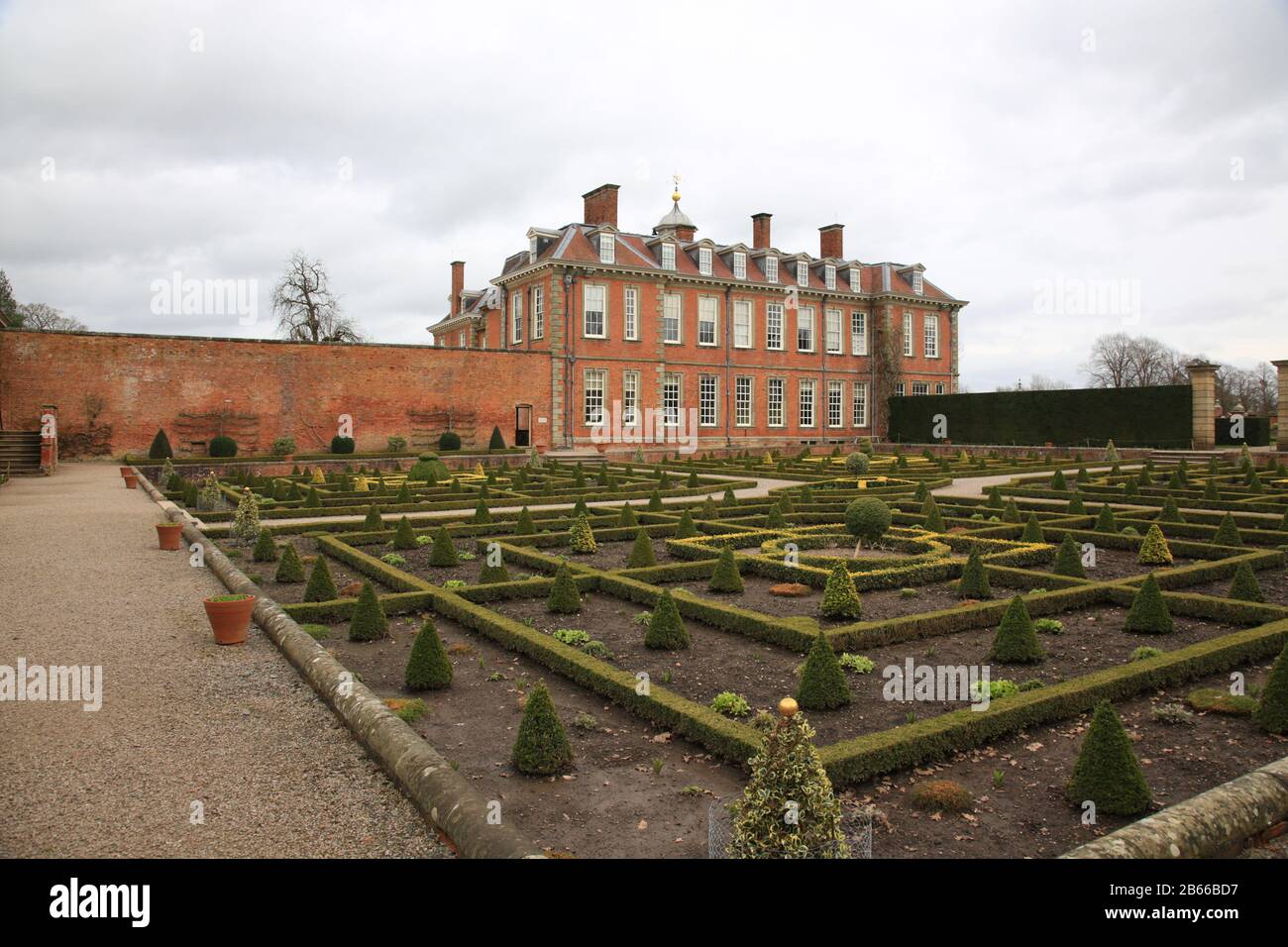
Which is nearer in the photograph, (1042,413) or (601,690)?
(601,690)

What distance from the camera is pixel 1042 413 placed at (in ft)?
117

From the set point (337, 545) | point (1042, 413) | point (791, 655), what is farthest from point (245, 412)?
point (1042, 413)

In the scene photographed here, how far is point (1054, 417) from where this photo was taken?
35.1 m

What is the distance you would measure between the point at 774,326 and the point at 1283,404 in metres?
19.6

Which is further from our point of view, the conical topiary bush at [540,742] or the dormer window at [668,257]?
the dormer window at [668,257]

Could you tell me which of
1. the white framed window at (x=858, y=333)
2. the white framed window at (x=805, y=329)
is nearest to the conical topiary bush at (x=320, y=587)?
the white framed window at (x=805, y=329)

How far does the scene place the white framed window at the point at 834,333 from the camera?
42344mm

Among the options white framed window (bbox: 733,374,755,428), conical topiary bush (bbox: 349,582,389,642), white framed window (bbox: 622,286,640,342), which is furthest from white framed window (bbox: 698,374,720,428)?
conical topiary bush (bbox: 349,582,389,642)

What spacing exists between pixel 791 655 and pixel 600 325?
29100mm

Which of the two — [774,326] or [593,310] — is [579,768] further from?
[774,326]

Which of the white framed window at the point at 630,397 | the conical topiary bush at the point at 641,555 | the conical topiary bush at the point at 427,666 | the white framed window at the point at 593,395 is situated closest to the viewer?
the conical topiary bush at the point at 427,666

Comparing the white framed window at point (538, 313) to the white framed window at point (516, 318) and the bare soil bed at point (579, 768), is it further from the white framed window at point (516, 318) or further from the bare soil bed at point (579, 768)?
the bare soil bed at point (579, 768)

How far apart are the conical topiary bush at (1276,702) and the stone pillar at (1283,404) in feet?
83.0
